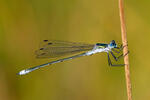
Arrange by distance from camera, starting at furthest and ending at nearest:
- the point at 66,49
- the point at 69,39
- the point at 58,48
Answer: the point at 69,39, the point at 58,48, the point at 66,49

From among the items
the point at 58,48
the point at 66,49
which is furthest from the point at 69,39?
the point at 66,49

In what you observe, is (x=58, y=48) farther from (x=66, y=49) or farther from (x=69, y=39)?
(x=69, y=39)

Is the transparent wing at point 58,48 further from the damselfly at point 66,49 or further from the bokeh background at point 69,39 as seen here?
the bokeh background at point 69,39

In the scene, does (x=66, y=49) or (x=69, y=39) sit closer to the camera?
(x=66, y=49)

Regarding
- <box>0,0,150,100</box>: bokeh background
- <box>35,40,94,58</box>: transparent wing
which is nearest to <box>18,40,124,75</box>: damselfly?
<box>35,40,94,58</box>: transparent wing

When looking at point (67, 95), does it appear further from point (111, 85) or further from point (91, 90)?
point (111, 85)
